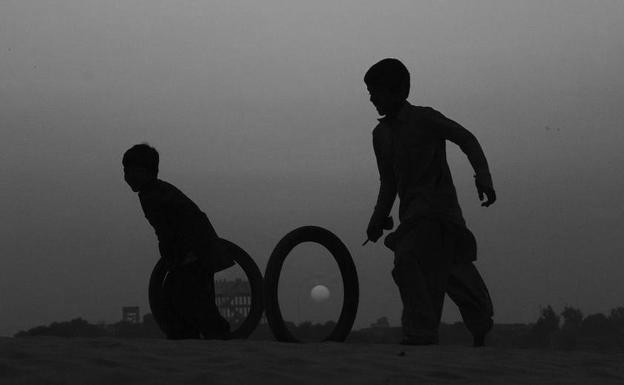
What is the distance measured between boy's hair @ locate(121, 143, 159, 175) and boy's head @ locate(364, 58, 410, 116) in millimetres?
1797

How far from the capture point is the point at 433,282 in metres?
8.45

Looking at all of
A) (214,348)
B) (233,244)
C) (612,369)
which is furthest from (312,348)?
(233,244)

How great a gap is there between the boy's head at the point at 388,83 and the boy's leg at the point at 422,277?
97cm

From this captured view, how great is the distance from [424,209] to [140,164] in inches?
89.1

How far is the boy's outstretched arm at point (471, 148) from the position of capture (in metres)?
8.04

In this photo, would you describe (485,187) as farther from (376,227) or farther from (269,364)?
(269,364)

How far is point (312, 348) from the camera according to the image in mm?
6941

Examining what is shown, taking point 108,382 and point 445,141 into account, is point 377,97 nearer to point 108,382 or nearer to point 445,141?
point 445,141

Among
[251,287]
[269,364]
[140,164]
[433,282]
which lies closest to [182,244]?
[140,164]

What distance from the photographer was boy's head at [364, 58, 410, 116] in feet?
27.1

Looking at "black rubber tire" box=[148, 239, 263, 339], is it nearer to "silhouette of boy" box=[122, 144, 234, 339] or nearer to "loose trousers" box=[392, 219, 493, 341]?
"silhouette of boy" box=[122, 144, 234, 339]

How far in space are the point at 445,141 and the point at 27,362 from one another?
13.8 feet

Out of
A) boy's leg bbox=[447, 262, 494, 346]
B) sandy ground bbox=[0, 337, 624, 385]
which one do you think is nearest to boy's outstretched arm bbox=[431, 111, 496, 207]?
boy's leg bbox=[447, 262, 494, 346]

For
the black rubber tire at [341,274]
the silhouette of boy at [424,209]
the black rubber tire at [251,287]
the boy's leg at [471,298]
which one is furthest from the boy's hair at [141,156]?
the boy's leg at [471,298]
